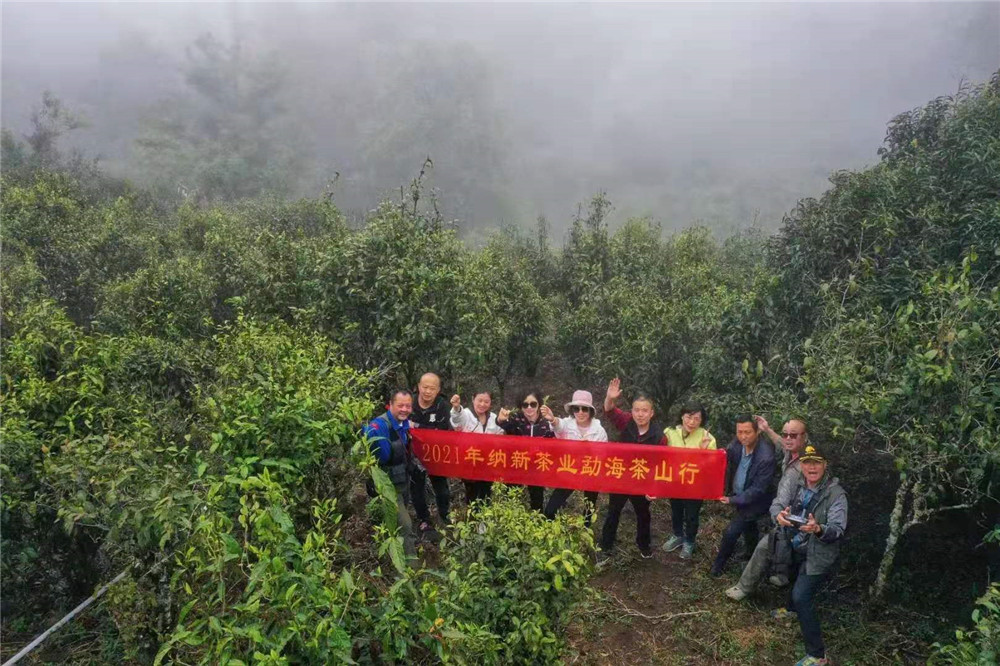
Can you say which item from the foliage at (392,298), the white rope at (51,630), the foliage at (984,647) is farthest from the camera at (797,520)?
the white rope at (51,630)

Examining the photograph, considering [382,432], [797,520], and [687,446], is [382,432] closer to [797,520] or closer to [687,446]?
[687,446]

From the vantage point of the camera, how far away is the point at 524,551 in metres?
3.96

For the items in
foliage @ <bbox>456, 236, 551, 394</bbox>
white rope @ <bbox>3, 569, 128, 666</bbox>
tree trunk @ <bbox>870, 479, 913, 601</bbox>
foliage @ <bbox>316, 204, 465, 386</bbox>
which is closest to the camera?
white rope @ <bbox>3, 569, 128, 666</bbox>

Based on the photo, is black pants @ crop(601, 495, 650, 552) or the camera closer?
the camera

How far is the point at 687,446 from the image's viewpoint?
671cm

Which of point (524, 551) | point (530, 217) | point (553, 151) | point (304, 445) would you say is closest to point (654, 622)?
point (524, 551)

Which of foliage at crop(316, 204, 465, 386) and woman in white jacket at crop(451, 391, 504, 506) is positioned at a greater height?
foliage at crop(316, 204, 465, 386)

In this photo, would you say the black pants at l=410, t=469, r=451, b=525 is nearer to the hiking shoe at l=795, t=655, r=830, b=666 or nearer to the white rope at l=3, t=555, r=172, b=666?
the white rope at l=3, t=555, r=172, b=666

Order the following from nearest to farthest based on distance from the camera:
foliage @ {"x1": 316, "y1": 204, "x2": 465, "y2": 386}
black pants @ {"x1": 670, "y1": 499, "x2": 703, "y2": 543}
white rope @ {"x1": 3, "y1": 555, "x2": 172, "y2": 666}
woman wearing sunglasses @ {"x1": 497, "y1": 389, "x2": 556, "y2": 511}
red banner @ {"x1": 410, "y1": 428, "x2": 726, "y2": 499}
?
white rope @ {"x1": 3, "y1": 555, "x2": 172, "y2": 666}
red banner @ {"x1": 410, "y1": 428, "x2": 726, "y2": 499}
woman wearing sunglasses @ {"x1": 497, "y1": 389, "x2": 556, "y2": 511}
black pants @ {"x1": 670, "y1": 499, "x2": 703, "y2": 543}
foliage @ {"x1": 316, "y1": 204, "x2": 465, "y2": 386}

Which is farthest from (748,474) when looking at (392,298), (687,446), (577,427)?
(392,298)

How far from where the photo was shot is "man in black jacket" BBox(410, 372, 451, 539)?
6.88 meters

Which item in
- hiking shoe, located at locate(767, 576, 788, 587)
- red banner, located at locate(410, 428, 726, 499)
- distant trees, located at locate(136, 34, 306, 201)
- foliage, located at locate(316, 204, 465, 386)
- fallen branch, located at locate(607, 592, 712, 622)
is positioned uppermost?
distant trees, located at locate(136, 34, 306, 201)

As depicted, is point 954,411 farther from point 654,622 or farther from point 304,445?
point 304,445

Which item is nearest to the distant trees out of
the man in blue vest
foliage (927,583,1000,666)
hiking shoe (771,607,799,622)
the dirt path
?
the man in blue vest
